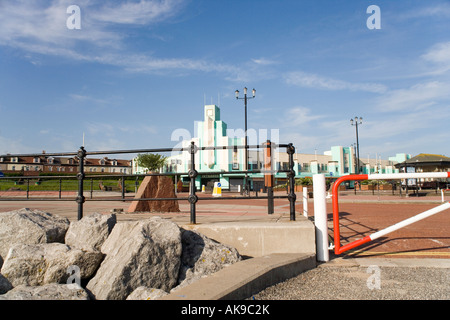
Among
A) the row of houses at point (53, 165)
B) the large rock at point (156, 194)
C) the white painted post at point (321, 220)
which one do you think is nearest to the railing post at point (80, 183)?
the row of houses at point (53, 165)

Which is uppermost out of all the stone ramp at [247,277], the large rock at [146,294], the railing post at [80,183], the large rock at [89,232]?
the railing post at [80,183]

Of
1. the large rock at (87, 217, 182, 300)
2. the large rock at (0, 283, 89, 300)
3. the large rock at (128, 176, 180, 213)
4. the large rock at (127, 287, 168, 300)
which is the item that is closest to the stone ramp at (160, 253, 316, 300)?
the large rock at (127, 287, 168, 300)

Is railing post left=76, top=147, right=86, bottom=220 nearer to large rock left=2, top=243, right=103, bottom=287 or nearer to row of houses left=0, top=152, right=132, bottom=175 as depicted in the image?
row of houses left=0, top=152, right=132, bottom=175

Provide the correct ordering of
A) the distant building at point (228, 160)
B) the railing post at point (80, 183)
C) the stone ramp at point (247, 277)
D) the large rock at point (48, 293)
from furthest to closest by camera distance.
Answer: the distant building at point (228, 160) < the railing post at point (80, 183) < the large rock at point (48, 293) < the stone ramp at point (247, 277)

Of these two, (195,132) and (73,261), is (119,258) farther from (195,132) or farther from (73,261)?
(195,132)

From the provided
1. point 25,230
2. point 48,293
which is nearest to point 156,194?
point 25,230

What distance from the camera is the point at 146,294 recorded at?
2.58m

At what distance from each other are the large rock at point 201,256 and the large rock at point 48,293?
893 mm

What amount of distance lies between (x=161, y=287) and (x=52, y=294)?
887mm

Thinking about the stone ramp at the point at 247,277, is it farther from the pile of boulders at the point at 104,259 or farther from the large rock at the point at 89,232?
the large rock at the point at 89,232

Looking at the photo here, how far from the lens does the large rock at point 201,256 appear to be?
3.06m

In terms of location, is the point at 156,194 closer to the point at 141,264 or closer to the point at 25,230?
the point at 25,230
